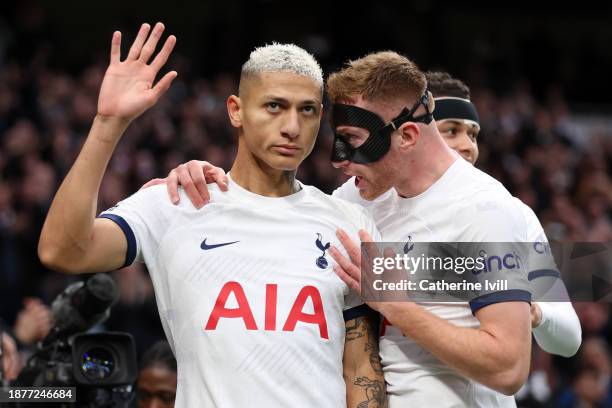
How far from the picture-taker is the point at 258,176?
402 centimetres

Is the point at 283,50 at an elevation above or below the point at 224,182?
above

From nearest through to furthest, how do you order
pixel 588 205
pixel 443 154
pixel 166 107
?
pixel 443 154
pixel 166 107
pixel 588 205

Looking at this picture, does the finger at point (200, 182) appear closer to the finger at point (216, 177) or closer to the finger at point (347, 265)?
the finger at point (216, 177)

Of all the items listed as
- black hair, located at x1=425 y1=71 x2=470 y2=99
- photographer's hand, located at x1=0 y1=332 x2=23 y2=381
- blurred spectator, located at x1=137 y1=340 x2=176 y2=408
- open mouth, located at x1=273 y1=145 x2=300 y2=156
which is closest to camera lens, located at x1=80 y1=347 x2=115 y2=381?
photographer's hand, located at x1=0 y1=332 x2=23 y2=381

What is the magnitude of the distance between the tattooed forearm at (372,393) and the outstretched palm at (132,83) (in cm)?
128

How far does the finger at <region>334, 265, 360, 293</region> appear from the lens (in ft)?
12.6

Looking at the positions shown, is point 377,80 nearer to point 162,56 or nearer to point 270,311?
point 162,56

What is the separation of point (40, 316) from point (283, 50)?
7.86 feet

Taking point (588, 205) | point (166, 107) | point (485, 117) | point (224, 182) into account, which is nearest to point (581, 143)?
point (485, 117)

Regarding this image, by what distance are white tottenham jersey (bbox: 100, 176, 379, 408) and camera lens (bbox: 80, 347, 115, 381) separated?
0.66 metres

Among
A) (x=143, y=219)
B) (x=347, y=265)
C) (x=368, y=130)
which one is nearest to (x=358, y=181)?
(x=368, y=130)

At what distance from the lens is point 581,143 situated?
15.0m

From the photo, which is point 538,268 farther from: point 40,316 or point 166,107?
point 166,107

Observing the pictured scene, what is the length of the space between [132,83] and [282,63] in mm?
608
